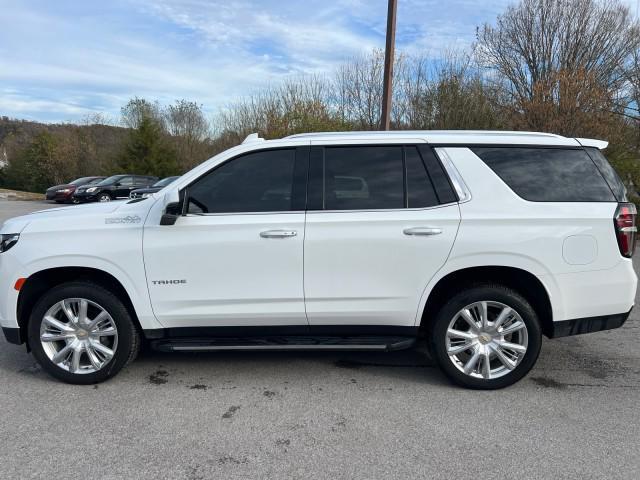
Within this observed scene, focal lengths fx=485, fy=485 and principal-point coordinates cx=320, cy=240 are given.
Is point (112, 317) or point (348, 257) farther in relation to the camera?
point (112, 317)

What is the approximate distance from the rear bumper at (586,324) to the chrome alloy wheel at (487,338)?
0.93 feet

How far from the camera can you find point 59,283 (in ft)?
12.7

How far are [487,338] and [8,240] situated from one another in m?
3.78

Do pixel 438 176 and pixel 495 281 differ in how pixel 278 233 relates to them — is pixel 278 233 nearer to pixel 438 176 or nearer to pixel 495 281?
pixel 438 176

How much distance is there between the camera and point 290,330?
12.4 feet

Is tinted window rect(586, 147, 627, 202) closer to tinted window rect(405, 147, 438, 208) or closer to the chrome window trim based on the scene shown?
the chrome window trim

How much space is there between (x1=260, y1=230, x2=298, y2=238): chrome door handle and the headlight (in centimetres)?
192

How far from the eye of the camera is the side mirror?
3588mm

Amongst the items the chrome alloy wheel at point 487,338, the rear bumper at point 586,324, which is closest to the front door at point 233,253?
the chrome alloy wheel at point 487,338

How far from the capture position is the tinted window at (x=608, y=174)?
145 inches

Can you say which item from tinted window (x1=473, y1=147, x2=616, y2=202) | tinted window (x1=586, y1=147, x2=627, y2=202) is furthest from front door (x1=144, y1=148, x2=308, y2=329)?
tinted window (x1=586, y1=147, x2=627, y2=202)

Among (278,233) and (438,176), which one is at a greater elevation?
(438,176)

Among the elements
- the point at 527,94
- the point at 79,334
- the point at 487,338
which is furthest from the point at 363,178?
the point at 527,94

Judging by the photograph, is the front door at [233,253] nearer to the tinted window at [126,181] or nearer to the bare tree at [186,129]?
the tinted window at [126,181]
